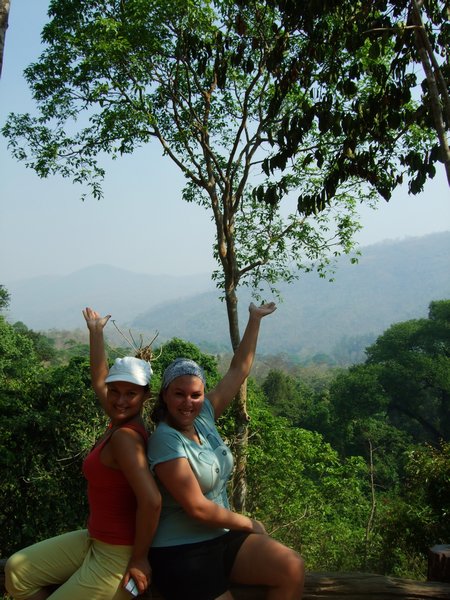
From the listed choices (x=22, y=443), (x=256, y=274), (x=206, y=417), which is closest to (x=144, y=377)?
(x=206, y=417)

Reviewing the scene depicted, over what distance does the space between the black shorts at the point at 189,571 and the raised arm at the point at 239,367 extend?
59 centimetres

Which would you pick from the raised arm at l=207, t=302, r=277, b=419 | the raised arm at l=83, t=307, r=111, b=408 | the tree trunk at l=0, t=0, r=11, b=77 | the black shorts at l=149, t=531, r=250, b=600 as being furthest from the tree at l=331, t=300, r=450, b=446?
the black shorts at l=149, t=531, r=250, b=600

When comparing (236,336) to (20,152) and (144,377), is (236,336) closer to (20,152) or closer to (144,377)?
(20,152)

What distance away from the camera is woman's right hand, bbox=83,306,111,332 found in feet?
9.59

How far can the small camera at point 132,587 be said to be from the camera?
2209 mm

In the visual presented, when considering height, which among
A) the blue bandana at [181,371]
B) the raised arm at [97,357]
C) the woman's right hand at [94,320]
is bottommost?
the blue bandana at [181,371]

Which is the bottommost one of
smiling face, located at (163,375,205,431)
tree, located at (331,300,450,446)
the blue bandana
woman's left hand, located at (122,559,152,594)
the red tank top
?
tree, located at (331,300,450,446)

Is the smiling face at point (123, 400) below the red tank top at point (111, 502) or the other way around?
the other way around

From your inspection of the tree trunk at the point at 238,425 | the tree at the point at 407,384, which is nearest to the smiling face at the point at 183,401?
the tree trunk at the point at 238,425

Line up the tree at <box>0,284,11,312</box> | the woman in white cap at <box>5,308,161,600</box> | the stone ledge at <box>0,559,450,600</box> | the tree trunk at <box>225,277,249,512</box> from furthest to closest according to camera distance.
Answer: the tree at <box>0,284,11,312</box> < the tree trunk at <box>225,277,249,512</box> < the stone ledge at <box>0,559,450,600</box> < the woman in white cap at <box>5,308,161,600</box>

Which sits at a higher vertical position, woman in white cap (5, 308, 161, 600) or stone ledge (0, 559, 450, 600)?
woman in white cap (5, 308, 161, 600)

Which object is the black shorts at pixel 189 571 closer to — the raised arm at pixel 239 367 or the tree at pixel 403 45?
the raised arm at pixel 239 367

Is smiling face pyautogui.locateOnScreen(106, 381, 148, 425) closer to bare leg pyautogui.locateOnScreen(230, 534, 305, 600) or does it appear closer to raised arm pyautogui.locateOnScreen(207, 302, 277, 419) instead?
raised arm pyautogui.locateOnScreen(207, 302, 277, 419)

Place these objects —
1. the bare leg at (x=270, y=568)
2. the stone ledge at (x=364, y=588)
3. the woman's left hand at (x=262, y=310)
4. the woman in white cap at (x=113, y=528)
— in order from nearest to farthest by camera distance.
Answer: the woman in white cap at (x=113, y=528), the bare leg at (x=270, y=568), the stone ledge at (x=364, y=588), the woman's left hand at (x=262, y=310)
